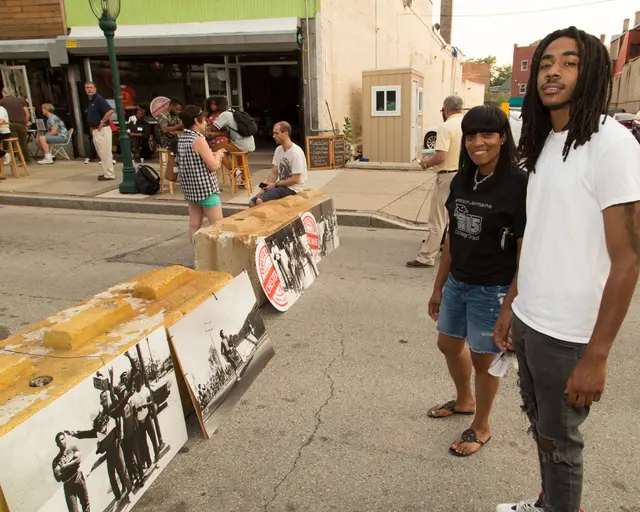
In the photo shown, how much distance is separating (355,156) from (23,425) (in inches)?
554

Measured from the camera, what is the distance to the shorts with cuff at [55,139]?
14.4 m

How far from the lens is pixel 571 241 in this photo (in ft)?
5.59

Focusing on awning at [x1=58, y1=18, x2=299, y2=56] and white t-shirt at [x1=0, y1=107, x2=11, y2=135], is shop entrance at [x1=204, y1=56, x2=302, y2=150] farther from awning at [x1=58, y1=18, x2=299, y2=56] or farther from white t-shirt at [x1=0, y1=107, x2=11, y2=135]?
white t-shirt at [x1=0, y1=107, x2=11, y2=135]

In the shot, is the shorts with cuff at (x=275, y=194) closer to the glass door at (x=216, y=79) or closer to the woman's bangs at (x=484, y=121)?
the woman's bangs at (x=484, y=121)

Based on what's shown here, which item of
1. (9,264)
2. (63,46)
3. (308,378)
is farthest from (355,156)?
(308,378)

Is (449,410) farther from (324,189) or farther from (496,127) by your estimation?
(324,189)

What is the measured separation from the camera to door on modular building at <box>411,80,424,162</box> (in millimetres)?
13784

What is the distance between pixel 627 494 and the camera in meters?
2.53

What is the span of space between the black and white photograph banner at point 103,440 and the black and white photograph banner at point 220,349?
129 millimetres

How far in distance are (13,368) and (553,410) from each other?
2172mm

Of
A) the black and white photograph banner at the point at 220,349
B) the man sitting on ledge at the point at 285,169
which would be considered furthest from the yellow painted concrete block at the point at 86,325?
the man sitting on ledge at the point at 285,169

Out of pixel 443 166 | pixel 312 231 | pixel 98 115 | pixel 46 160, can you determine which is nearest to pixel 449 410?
pixel 312 231

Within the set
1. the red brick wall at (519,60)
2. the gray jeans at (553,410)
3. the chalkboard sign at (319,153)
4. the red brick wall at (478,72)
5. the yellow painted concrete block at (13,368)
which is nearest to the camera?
the gray jeans at (553,410)

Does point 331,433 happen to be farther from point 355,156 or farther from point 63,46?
point 63,46
